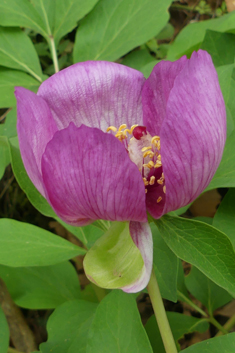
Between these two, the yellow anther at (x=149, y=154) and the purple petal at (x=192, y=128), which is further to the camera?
the yellow anther at (x=149, y=154)

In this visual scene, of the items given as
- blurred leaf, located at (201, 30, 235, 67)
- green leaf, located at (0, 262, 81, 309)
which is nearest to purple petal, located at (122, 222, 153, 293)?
green leaf, located at (0, 262, 81, 309)

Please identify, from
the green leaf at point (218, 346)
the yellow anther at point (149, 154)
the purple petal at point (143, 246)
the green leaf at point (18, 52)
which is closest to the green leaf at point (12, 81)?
the green leaf at point (18, 52)

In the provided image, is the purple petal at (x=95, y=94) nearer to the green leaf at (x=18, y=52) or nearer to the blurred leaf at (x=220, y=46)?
the blurred leaf at (x=220, y=46)

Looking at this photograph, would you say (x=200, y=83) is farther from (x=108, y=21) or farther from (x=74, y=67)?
(x=108, y=21)

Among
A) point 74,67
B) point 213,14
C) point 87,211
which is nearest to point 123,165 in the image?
point 87,211

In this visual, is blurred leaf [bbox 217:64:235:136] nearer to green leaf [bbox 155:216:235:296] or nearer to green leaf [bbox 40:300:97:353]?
green leaf [bbox 155:216:235:296]

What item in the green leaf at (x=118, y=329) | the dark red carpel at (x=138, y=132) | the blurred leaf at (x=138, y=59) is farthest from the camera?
the blurred leaf at (x=138, y=59)
